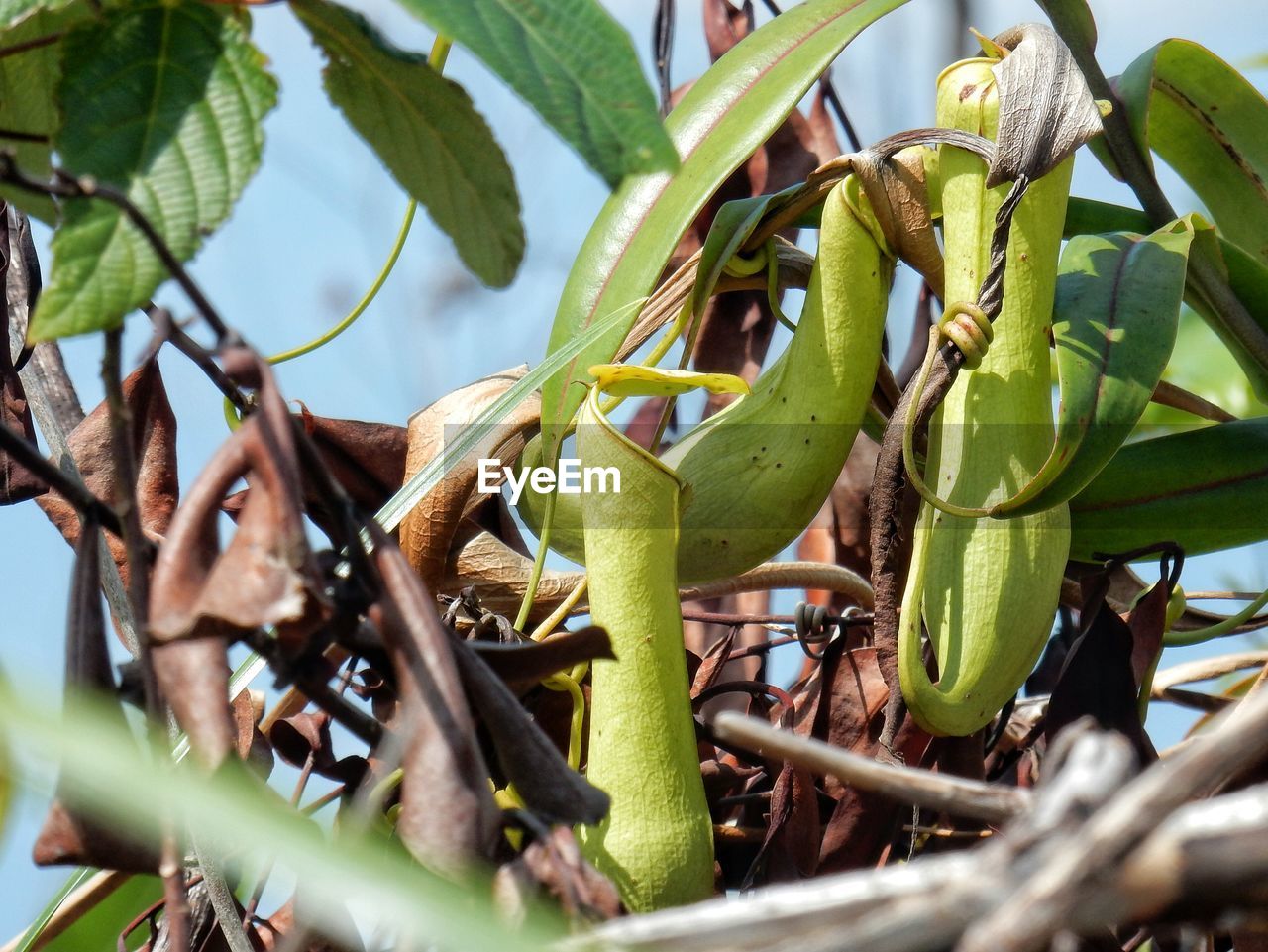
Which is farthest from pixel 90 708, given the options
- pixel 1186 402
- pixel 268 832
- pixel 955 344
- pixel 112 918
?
pixel 1186 402

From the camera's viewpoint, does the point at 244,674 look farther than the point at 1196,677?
No

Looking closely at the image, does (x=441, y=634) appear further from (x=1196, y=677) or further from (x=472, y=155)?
(x=1196, y=677)

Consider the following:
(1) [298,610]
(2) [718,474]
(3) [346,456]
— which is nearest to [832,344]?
(2) [718,474]

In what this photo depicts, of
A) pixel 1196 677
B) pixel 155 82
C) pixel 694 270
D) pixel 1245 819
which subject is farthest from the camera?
pixel 1196 677

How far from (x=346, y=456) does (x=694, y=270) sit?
0.77 feet

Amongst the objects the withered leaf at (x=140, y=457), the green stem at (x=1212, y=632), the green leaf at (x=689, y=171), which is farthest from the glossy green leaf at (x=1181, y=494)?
the withered leaf at (x=140, y=457)

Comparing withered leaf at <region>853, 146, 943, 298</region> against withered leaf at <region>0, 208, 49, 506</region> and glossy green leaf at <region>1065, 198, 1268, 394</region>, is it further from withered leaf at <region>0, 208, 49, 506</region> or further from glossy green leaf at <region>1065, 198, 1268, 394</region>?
withered leaf at <region>0, 208, 49, 506</region>

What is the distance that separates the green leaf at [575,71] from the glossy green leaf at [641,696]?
0.85 ft

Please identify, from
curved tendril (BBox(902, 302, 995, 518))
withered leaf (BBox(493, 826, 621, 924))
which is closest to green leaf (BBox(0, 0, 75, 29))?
withered leaf (BBox(493, 826, 621, 924))

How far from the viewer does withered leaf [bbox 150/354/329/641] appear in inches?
10.0

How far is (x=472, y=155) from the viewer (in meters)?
0.35

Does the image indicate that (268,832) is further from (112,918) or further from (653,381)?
(112,918)

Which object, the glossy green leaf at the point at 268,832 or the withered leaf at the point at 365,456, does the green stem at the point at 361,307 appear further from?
the glossy green leaf at the point at 268,832

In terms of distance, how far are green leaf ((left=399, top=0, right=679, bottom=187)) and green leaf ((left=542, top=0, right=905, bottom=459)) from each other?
0.28m
